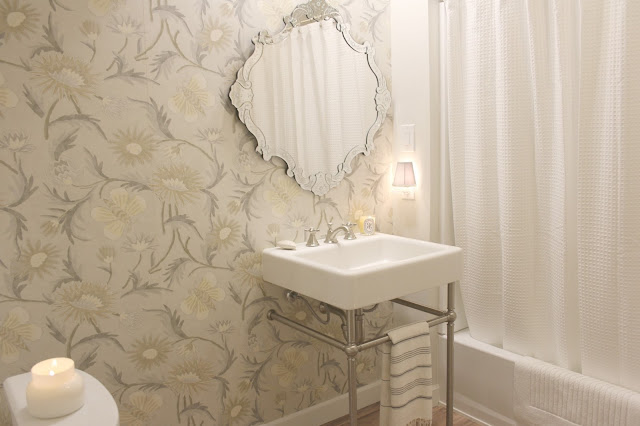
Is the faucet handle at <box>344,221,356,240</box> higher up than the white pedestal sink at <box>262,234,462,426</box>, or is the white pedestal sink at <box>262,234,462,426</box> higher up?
the faucet handle at <box>344,221,356,240</box>

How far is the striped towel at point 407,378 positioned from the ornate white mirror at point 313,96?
0.76m

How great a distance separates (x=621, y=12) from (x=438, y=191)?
42.1 inches

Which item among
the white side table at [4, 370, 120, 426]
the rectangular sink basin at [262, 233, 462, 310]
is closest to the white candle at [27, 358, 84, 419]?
the white side table at [4, 370, 120, 426]

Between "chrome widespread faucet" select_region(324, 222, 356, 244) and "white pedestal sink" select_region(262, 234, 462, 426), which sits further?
"chrome widespread faucet" select_region(324, 222, 356, 244)

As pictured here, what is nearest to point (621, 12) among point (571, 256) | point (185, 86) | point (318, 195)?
point (571, 256)

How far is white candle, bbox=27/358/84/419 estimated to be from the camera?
139 cm

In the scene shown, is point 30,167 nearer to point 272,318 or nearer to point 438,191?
point 272,318

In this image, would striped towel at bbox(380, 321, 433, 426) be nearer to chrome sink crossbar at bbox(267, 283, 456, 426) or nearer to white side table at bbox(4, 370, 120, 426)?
chrome sink crossbar at bbox(267, 283, 456, 426)

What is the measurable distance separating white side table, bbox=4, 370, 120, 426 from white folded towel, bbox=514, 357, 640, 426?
5.29ft

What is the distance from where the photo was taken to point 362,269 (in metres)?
1.91

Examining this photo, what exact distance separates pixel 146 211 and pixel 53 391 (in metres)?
0.73

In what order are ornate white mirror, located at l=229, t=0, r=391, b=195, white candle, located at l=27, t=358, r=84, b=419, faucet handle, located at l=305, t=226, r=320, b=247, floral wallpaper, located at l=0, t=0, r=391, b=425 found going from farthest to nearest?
faucet handle, located at l=305, t=226, r=320, b=247, ornate white mirror, located at l=229, t=0, r=391, b=195, floral wallpaper, located at l=0, t=0, r=391, b=425, white candle, located at l=27, t=358, r=84, b=419

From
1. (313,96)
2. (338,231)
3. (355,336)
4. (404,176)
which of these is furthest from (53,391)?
(404,176)

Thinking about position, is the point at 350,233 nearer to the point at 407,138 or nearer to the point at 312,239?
the point at 312,239
